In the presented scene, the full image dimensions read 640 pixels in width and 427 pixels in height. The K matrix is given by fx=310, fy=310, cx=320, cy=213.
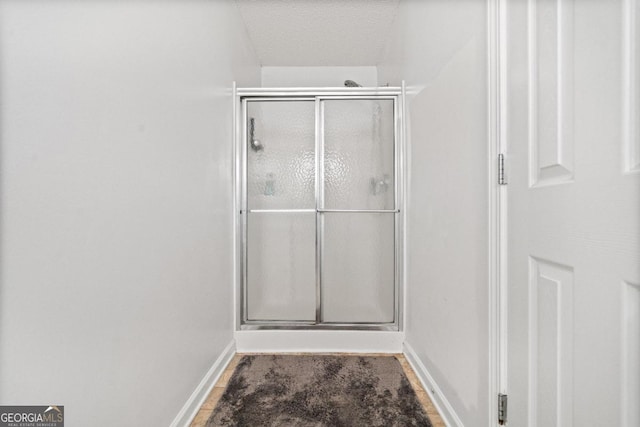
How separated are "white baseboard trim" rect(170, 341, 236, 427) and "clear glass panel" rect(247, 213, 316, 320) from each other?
359mm

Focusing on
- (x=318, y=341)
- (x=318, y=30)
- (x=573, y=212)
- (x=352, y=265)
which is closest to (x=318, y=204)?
(x=352, y=265)

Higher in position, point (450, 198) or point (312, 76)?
point (312, 76)

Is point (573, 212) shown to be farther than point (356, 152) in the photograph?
No

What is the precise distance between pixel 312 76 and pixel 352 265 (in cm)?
199

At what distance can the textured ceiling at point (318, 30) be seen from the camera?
7.12ft

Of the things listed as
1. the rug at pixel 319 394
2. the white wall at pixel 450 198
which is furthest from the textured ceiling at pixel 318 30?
the rug at pixel 319 394

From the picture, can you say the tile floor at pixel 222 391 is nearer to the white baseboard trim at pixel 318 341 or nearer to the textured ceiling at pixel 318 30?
the white baseboard trim at pixel 318 341

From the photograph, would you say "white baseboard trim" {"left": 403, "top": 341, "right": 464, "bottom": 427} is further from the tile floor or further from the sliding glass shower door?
the sliding glass shower door

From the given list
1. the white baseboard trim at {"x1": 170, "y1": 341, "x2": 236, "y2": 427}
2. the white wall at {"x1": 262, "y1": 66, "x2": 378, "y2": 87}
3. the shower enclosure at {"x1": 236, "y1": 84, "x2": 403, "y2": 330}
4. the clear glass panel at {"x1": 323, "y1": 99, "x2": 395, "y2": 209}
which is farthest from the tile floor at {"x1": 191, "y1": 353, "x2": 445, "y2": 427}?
the white wall at {"x1": 262, "y1": 66, "x2": 378, "y2": 87}

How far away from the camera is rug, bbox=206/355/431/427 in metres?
1.37

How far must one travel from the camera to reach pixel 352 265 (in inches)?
87.4

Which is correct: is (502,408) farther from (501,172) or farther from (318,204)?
(318,204)

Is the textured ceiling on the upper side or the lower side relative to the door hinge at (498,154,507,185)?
upper

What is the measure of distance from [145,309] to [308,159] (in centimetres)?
145
